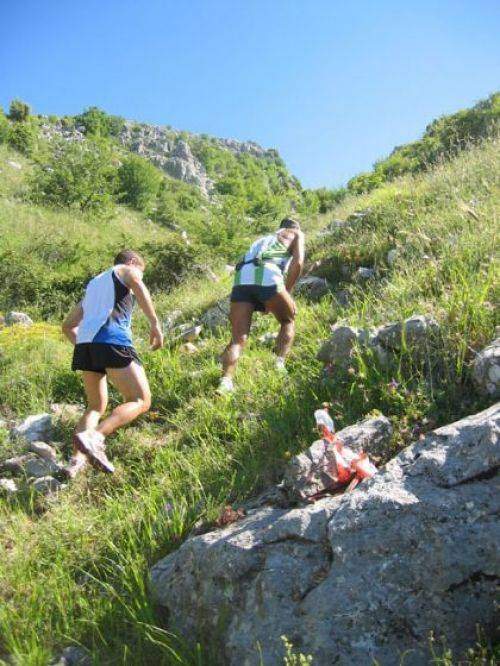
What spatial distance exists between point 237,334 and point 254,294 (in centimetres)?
45

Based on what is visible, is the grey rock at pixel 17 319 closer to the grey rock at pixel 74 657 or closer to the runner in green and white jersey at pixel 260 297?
the runner in green and white jersey at pixel 260 297

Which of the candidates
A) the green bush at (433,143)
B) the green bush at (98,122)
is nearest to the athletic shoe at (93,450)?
the green bush at (433,143)

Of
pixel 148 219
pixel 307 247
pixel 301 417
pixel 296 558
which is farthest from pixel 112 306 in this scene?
pixel 148 219

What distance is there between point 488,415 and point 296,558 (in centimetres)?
112

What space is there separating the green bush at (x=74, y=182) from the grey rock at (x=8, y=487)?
62.8 feet

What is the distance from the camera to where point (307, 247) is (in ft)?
32.0

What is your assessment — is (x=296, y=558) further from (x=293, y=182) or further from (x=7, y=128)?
(x=293, y=182)

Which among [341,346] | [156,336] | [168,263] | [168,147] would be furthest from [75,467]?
[168,147]

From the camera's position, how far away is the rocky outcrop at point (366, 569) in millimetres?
1826

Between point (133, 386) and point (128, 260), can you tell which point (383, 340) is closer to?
point (133, 386)

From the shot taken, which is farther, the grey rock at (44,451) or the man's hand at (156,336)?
the man's hand at (156,336)

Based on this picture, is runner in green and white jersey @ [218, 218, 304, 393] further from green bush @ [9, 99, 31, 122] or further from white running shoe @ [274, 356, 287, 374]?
green bush @ [9, 99, 31, 122]

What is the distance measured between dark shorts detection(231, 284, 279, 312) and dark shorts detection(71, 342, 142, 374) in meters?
1.36

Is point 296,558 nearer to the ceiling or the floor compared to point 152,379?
nearer to the floor
